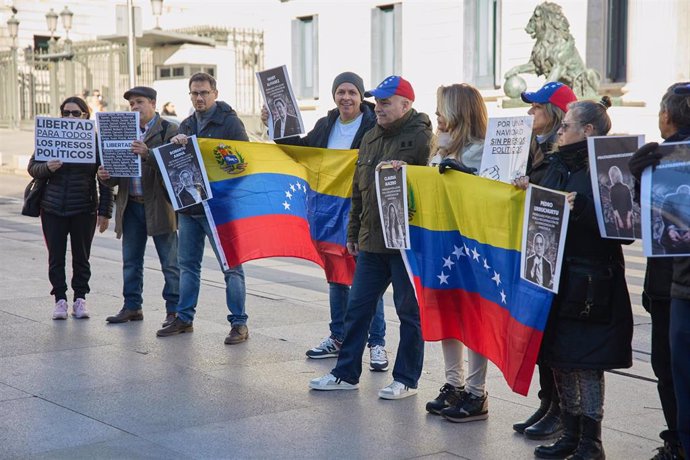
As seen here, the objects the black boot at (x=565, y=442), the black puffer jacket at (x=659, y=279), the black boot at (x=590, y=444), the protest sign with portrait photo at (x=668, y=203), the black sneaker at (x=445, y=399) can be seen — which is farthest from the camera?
the black sneaker at (x=445, y=399)

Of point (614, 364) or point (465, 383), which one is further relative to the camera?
point (465, 383)

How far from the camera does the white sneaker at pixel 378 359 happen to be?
7164mm

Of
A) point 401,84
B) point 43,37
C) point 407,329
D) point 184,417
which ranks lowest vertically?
point 184,417

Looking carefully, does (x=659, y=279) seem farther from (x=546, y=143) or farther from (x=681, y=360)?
(x=546, y=143)

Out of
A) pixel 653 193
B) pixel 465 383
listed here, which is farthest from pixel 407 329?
pixel 653 193

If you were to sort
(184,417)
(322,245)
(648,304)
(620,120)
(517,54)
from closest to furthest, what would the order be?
(648,304) < (184,417) < (322,245) < (620,120) < (517,54)

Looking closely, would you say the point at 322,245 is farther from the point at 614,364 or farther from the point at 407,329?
the point at 614,364

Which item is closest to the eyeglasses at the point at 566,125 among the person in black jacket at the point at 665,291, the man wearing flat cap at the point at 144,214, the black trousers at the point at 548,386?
the person in black jacket at the point at 665,291

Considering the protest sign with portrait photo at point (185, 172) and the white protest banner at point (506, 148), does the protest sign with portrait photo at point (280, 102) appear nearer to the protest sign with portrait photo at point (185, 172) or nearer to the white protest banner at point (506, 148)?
the protest sign with portrait photo at point (185, 172)

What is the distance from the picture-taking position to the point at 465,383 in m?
6.15

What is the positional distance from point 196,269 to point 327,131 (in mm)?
1609

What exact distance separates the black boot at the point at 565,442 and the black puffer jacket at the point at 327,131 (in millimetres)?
2693

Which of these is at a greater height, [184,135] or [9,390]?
[184,135]

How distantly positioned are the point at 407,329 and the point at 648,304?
5.78 feet
